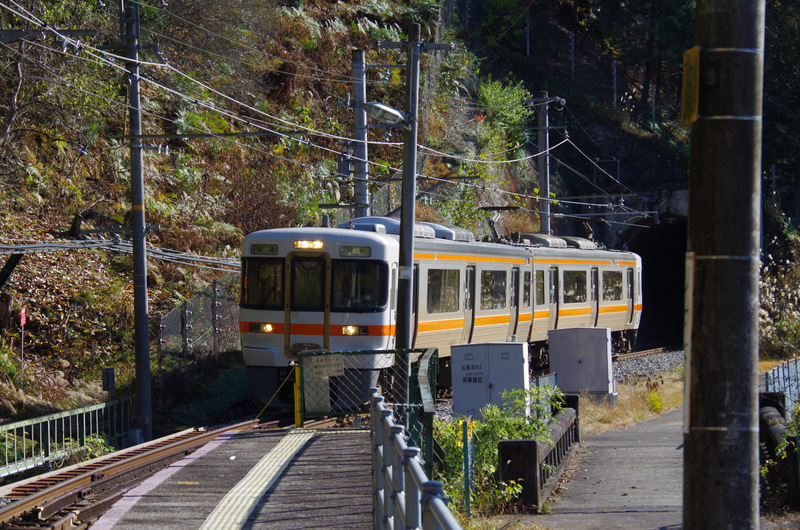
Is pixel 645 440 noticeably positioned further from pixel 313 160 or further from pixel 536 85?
pixel 536 85

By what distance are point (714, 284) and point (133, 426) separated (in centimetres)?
1235

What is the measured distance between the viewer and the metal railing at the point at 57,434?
1201 centimetres

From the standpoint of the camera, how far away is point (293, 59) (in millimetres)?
33062

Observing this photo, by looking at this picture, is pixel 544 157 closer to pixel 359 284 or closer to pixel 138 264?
pixel 359 284

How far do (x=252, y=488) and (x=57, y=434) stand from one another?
22.5 feet

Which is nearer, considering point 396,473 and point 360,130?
point 396,473

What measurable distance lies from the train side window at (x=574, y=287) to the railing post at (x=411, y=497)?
64.0 ft

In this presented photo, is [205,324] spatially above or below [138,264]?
below

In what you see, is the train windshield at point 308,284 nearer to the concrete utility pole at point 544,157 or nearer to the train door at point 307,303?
the train door at point 307,303

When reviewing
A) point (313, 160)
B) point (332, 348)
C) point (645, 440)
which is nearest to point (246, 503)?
point (332, 348)

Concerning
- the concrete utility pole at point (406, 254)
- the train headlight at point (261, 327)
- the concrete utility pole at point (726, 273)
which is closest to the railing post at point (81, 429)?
the train headlight at point (261, 327)

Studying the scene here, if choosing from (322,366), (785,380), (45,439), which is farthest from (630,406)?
(45,439)

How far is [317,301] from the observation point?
14844mm

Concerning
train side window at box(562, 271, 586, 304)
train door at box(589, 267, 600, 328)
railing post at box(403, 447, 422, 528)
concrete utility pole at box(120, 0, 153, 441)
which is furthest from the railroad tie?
train door at box(589, 267, 600, 328)
